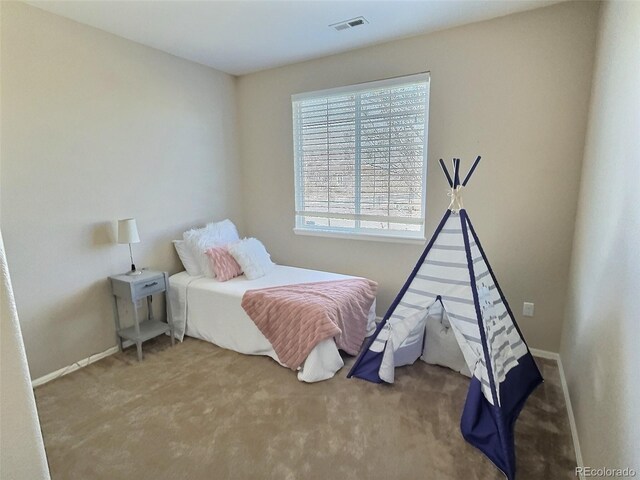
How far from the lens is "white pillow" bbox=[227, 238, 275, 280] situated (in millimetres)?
3092

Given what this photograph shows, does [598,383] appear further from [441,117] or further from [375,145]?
[375,145]

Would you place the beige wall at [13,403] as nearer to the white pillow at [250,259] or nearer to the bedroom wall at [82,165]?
the bedroom wall at [82,165]

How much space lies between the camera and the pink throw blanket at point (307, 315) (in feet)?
7.88

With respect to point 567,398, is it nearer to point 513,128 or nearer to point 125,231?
point 513,128

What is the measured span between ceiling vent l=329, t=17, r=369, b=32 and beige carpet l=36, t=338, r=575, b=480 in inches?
101

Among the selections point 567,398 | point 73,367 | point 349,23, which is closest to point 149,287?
point 73,367

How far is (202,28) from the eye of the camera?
8.41 ft

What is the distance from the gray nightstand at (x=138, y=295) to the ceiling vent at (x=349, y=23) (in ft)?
7.97

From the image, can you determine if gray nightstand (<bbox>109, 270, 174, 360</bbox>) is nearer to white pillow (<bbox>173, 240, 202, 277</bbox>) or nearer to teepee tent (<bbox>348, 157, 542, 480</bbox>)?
white pillow (<bbox>173, 240, 202, 277</bbox>)

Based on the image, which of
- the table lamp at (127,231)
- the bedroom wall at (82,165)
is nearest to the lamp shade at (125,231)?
the table lamp at (127,231)

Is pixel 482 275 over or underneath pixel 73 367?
over

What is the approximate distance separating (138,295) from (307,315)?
1355 mm

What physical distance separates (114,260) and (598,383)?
10.7ft

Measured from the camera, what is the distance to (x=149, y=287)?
274 cm
